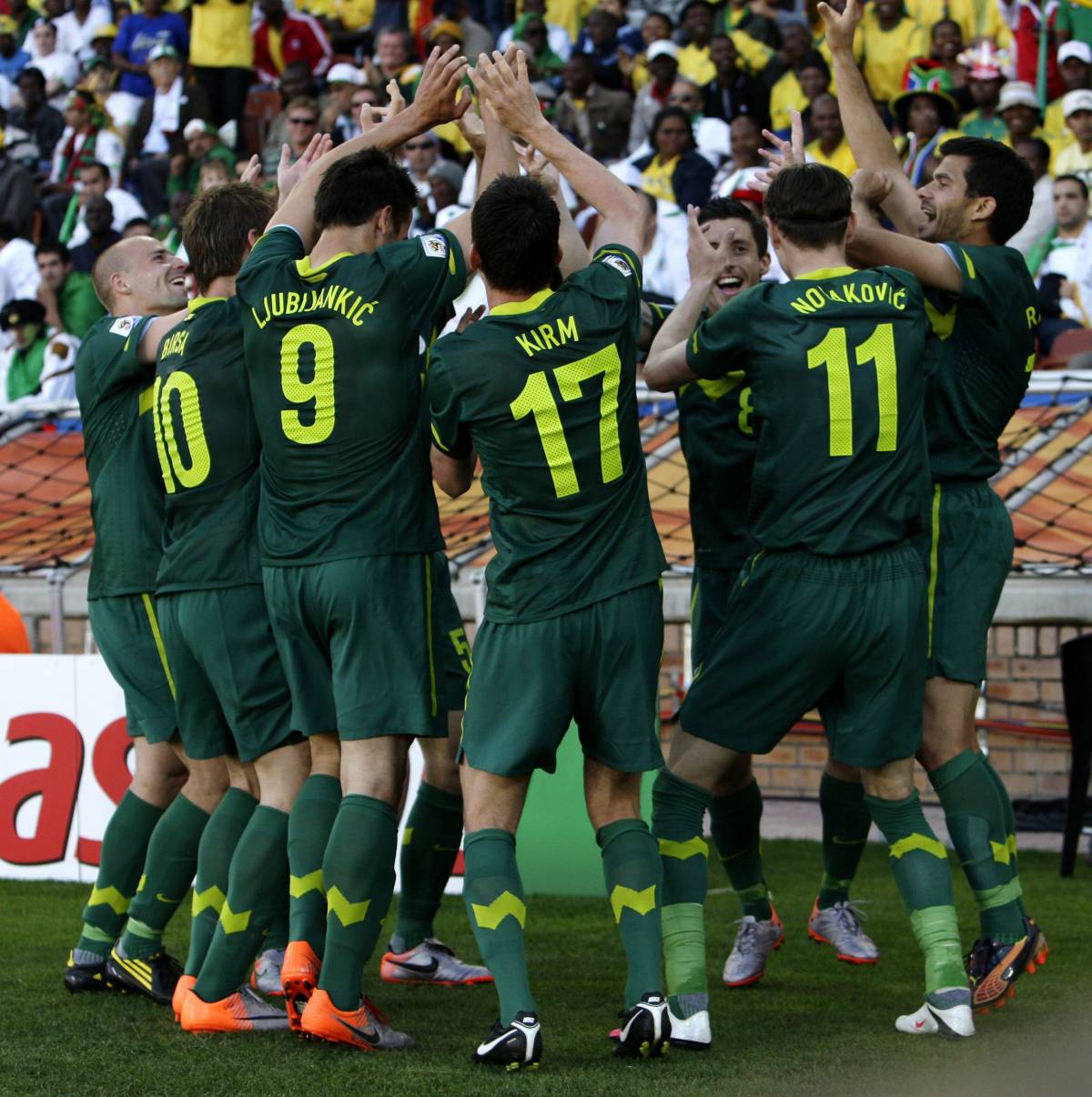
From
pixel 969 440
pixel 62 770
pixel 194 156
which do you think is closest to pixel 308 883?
pixel 969 440

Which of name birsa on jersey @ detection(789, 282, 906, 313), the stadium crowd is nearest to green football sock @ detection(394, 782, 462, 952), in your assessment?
name birsa on jersey @ detection(789, 282, 906, 313)

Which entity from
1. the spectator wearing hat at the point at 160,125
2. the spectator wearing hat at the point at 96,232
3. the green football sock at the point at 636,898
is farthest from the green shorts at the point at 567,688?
the spectator wearing hat at the point at 160,125

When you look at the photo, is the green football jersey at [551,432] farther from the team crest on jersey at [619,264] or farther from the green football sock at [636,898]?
the green football sock at [636,898]

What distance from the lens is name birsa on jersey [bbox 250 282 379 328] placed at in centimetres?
452

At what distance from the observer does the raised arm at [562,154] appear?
4598mm

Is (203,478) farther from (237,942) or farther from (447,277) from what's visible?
(237,942)

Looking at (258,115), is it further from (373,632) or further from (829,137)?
(373,632)

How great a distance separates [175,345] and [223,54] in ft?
40.0

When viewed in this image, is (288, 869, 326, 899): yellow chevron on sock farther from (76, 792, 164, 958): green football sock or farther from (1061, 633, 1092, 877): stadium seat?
(1061, 633, 1092, 877): stadium seat

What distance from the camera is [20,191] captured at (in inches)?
634

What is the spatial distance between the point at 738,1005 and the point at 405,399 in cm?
204

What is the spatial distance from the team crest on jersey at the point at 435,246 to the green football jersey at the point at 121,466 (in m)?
1.13

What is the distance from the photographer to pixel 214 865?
16.3 feet

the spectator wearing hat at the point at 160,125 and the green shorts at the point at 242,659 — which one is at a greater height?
the spectator wearing hat at the point at 160,125
